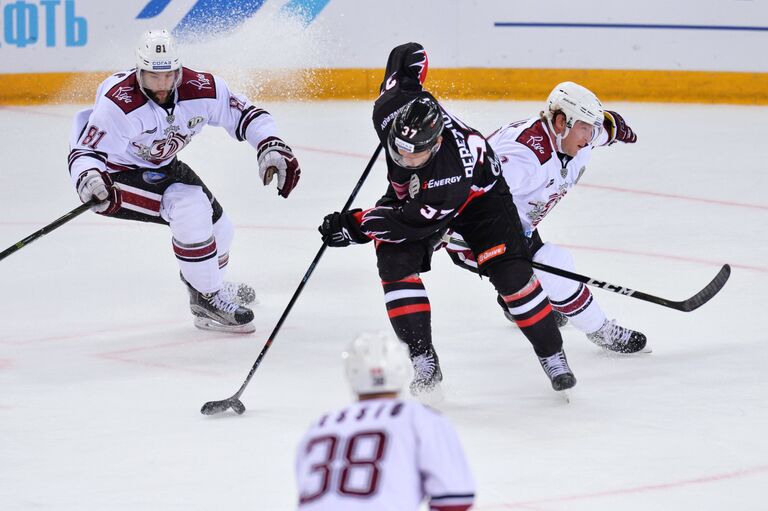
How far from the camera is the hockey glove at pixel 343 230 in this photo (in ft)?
12.6

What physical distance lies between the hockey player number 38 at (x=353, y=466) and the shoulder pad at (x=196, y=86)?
2.79m

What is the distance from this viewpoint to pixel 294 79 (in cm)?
875

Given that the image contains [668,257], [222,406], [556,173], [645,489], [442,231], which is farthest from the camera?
[668,257]

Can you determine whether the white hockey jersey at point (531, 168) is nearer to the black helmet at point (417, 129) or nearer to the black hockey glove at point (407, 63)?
the black hockey glove at point (407, 63)

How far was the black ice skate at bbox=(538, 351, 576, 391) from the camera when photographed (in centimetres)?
380

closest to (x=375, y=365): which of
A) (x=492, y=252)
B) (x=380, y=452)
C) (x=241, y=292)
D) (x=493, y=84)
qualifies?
(x=380, y=452)

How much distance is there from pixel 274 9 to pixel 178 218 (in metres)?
4.17

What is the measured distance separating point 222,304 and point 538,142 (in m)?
1.24

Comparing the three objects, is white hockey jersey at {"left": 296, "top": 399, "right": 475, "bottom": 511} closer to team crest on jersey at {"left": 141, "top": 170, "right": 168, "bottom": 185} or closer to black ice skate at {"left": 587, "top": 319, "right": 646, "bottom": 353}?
black ice skate at {"left": 587, "top": 319, "right": 646, "bottom": 353}

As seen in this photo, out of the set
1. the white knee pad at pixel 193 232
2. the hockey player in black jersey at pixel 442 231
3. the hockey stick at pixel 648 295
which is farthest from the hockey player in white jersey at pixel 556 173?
the white knee pad at pixel 193 232

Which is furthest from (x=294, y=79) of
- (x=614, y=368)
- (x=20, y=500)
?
(x=20, y=500)

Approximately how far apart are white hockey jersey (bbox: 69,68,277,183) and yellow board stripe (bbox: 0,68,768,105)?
3.95 meters

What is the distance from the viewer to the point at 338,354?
175 inches

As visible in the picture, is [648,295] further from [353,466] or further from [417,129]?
[353,466]
